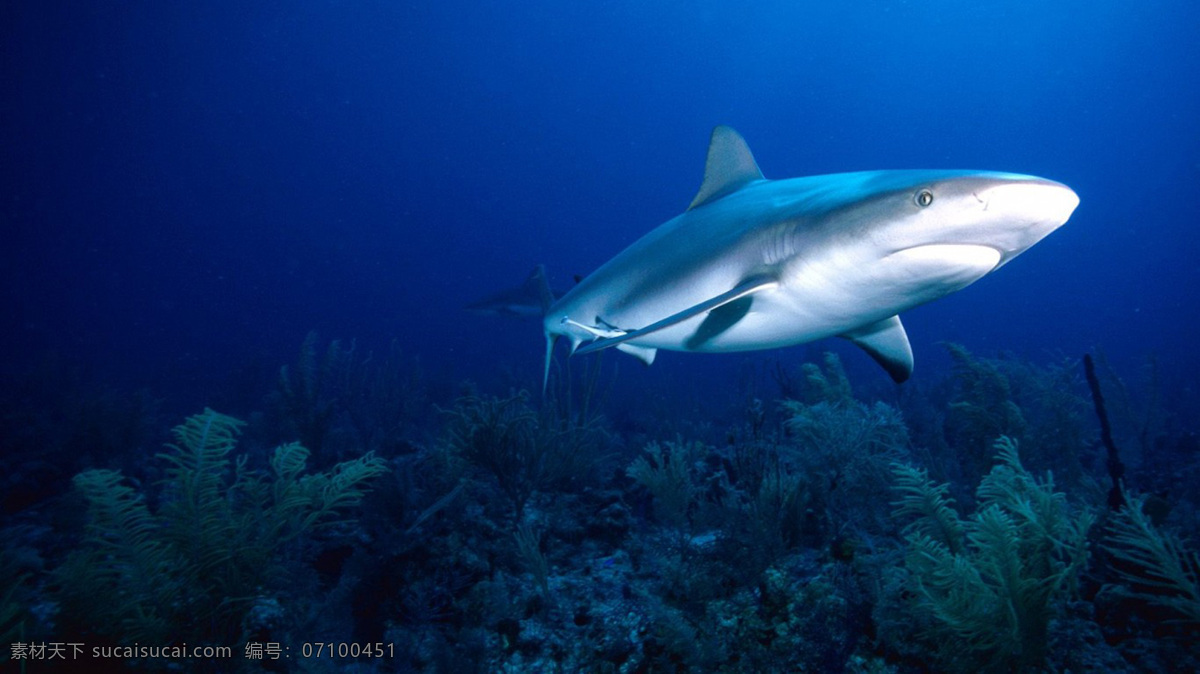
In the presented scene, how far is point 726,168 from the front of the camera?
168 inches

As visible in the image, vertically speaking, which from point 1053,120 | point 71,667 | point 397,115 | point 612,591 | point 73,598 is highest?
point 397,115

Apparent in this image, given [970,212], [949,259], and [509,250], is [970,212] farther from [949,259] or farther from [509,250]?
[509,250]

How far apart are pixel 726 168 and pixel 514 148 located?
136159 mm

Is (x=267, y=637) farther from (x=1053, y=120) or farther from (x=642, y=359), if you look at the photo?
(x=1053, y=120)

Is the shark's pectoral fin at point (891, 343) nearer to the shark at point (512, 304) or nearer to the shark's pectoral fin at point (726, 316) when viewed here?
the shark's pectoral fin at point (726, 316)

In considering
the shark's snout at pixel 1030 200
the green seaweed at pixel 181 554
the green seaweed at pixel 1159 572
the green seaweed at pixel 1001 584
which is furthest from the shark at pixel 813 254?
the green seaweed at pixel 181 554

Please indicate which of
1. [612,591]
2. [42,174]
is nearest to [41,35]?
[42,174]

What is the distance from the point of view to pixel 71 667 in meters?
2.35

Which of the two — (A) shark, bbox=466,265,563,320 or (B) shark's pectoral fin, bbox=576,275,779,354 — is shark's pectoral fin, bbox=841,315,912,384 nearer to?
(B) shark's pectoral fin, bbox=576,275,779,354

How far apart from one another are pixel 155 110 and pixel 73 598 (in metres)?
104

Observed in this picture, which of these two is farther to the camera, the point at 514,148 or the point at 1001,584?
the point at 514,148

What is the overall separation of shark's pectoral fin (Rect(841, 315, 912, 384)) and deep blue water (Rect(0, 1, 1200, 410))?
6515 cm

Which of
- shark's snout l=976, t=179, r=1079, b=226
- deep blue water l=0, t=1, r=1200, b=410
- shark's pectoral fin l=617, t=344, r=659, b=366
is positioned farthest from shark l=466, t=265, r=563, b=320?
deep blue water l=0, t=1, r=1200, b=410

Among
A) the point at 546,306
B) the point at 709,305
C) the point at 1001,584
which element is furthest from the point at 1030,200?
the point at 546,306
